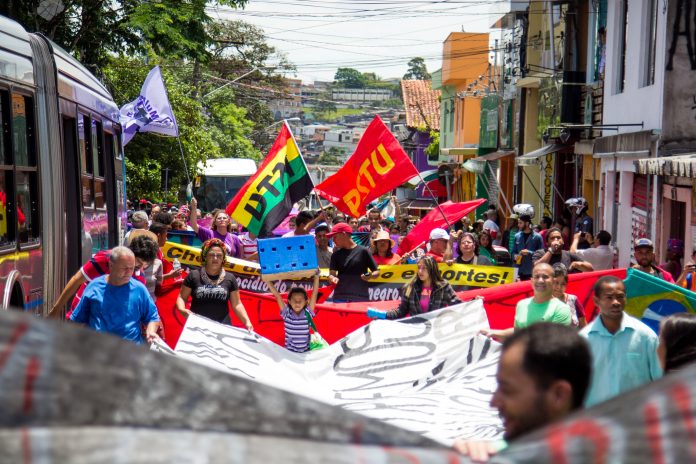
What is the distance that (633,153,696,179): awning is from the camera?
1295 centimetres

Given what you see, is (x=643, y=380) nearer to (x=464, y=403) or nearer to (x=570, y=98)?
(x=464, y=403)

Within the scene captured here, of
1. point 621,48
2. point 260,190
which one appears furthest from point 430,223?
point 621,48

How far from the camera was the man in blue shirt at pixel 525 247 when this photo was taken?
15.8 metres

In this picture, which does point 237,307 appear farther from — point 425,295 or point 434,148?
point 434,148

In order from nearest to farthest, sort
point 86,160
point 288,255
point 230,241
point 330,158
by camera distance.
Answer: point 288,255 < point 86,160 < point 230,241 < point 330,158

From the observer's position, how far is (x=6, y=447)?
1.56 meters

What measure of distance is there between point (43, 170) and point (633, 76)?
12961 mm

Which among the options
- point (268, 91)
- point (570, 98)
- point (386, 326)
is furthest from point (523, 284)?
point (268, 91)

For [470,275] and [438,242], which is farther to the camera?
[470,275]

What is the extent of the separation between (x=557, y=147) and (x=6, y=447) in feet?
88.9

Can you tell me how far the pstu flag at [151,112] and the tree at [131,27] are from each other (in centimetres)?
137

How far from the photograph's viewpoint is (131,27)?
23.0 m

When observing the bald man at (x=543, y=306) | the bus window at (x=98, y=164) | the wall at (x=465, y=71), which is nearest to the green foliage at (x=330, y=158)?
the wall at (x=465, y=71)

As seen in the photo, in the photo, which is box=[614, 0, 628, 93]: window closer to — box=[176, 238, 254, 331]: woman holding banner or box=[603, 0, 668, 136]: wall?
box=[603, 0, 668, 136]: wall
